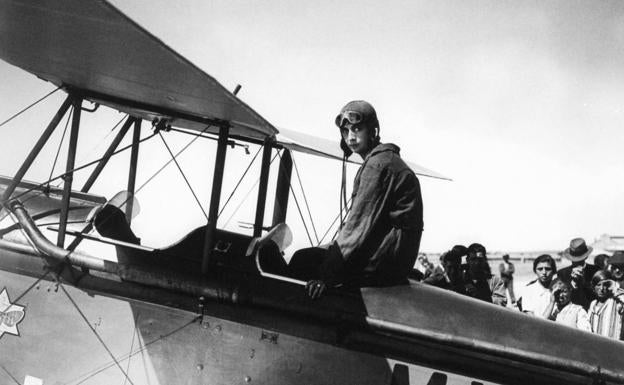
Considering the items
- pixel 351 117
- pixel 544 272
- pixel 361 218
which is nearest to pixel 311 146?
pixel 351 117

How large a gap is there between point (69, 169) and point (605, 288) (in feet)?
18.8

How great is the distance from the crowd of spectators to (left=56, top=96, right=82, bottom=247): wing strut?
353 centimetres

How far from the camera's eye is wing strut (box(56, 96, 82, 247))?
3692mm

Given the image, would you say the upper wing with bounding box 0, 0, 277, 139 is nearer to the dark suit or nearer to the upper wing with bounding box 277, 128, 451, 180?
the upper wing with bounding box 277, 128, 451, 180

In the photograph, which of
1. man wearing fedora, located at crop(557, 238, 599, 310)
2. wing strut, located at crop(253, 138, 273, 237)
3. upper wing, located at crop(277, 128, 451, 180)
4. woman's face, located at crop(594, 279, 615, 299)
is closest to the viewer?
wing strut, located at crop(253, 138, 273, 237)

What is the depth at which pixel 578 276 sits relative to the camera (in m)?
6.87

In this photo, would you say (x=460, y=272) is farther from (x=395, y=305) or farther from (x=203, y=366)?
(x=203, y=366)

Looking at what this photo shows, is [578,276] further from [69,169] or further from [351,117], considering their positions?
[69,169]

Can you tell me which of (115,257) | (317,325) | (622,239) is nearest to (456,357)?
(317,325)

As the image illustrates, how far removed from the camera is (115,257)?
3803 mm

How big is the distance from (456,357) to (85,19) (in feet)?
9.65

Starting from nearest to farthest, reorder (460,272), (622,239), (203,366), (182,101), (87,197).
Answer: (203,366), (182,101), (87,197), (460,272), (622,239)

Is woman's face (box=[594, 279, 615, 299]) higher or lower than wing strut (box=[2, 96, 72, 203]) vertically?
lower

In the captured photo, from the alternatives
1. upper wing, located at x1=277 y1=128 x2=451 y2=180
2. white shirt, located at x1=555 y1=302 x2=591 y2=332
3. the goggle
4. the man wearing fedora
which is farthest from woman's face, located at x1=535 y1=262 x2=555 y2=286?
the goggle
